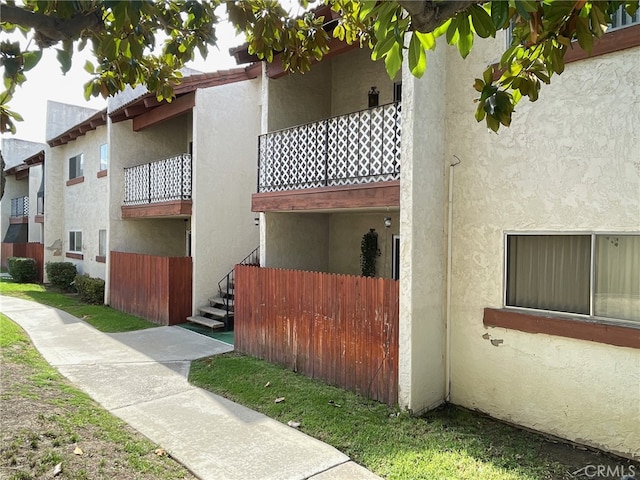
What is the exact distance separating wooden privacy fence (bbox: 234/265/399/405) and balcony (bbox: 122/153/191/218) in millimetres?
4326

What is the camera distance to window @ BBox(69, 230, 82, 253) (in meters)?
19.7

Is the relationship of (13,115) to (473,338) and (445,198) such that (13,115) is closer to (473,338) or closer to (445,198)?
(445,198)

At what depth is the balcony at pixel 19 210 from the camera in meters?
29.4

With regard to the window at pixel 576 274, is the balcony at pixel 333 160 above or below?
above

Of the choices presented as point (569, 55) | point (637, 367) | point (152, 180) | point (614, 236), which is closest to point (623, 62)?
point (569, 55)

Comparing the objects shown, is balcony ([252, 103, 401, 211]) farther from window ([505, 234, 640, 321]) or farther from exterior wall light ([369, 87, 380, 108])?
exterior wall light ([369, 87, 380, 108])

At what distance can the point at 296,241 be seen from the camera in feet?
33.7

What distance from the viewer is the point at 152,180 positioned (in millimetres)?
14125

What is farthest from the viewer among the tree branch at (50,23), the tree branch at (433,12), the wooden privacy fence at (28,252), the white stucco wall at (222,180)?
the wooden privacy fence at (28,252)

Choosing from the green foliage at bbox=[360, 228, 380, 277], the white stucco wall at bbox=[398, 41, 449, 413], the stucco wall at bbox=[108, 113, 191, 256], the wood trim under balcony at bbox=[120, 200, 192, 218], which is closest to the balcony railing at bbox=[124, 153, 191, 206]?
the wood trim under balcony at bbox=[120, 200, 192, 218]

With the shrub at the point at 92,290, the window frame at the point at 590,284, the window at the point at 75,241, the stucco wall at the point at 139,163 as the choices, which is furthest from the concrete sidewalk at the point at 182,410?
the window at the point at 75,241

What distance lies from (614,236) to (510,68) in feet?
9.79

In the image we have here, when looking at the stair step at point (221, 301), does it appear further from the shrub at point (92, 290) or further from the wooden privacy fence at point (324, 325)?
the shrub at point (92, 290)

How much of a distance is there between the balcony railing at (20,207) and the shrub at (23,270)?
28.5ft
